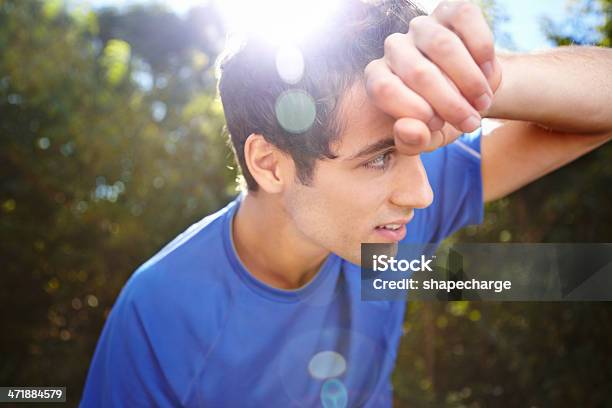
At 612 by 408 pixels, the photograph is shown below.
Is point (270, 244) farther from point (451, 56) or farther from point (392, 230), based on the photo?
point (451, 56)

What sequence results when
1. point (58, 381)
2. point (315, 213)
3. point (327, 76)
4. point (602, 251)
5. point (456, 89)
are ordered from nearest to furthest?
1. point (456, 89)
2. point (327, 76)
3. point (315, 213)
4. point (602, 251)
5. point (58, 381)

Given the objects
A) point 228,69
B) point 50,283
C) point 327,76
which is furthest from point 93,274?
point 327,76

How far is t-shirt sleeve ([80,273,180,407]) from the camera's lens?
208 cm

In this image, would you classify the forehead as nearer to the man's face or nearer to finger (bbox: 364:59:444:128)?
the man's face

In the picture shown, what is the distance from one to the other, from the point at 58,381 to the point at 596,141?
502 cm

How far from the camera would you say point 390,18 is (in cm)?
190

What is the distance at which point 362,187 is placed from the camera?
6.10ft

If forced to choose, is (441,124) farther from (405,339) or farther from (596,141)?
(405,339)

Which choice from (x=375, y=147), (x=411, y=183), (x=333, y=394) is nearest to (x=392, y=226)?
(x=411, y=183)

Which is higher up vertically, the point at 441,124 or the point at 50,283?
the point at 441,124

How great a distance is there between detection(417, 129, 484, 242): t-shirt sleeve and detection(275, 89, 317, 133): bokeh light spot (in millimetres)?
672

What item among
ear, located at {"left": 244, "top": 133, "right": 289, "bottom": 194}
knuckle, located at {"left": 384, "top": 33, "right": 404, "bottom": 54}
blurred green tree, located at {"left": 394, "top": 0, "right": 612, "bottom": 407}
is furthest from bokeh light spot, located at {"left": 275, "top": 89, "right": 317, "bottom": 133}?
blurred green tree, located at {"left": 394, "top": 0, "right": 612, "bottom": 407}

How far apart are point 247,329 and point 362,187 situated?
30.9 inches

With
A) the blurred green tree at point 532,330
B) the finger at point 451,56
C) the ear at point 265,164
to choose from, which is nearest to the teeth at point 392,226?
the ear at point 265,164
